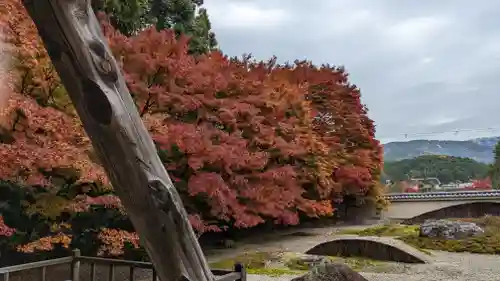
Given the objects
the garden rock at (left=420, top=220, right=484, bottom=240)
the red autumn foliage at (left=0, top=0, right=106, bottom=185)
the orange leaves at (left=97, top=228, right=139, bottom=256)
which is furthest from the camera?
the garden rock at (left=420, top=220, right=484, bottom=240)

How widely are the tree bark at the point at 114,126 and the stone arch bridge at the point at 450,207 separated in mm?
20927

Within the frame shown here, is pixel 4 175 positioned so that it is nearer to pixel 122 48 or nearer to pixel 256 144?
pixel 122 48

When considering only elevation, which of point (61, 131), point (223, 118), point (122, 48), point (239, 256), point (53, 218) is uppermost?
point (122, 48)

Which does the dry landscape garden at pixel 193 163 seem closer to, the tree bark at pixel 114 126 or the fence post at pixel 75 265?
the fence post at pixel 75 265

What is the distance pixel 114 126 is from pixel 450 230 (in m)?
13.2

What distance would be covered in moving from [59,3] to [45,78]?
6.05 m

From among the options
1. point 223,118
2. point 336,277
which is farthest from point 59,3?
point 223,118

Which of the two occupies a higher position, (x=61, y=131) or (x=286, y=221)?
(x=61, y=131)

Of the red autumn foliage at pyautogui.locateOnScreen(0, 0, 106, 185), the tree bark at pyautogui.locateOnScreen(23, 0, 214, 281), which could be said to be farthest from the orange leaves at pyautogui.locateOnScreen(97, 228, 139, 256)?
the tree bark at pyautogui.locateOnScreen(23, 0, 214, 281)

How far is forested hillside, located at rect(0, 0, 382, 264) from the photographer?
6.12 m

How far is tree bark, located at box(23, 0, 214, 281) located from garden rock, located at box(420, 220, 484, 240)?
1283 centimetres

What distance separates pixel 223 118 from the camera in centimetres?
959

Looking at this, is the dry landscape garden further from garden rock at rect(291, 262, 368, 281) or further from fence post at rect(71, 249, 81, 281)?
fence post at rect(71, 249, 81, 281)

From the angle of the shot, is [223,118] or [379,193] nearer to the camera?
[223,118]
